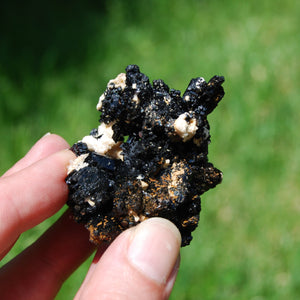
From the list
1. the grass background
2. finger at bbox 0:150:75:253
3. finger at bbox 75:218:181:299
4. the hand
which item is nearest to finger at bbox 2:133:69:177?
the hand

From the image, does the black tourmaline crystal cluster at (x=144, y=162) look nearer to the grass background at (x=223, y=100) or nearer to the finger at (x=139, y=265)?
the finger at (x=139, y=265)

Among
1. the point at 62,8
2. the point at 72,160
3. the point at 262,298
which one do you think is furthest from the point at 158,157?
the point at 62,8

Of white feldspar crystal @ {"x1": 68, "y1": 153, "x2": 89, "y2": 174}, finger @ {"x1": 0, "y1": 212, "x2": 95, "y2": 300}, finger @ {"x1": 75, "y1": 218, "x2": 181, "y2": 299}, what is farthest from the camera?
finger @ {"x1": 0, "y1": 212, "x2": 95, "y2": 300}

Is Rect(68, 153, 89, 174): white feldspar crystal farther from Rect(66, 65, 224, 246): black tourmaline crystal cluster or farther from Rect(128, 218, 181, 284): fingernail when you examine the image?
Rect(128, 218, 181, 284): fingernail

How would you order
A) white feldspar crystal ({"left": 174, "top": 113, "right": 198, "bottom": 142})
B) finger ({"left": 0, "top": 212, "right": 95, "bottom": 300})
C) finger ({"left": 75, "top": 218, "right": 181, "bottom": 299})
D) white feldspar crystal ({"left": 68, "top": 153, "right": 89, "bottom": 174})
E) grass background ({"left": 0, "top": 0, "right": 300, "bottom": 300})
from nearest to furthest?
finger ({"left": 75, "top": 218, "right": 181, "bottom": 299}) < white feldspar crystal ({"left": 174, "top": 113, "right": 198, "bottom": 142}) < white feldspar crystal ({"left": 68, "top": 153, "right": 89, "bottom": 174}) < finger ({"left": 0, "top": 212, "right": 95, "bottom": 300}) < grass background ({"left": 0, "top": 0, "right": 300, "bottom": 300})

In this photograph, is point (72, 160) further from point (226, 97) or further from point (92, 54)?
point (92, 54)
